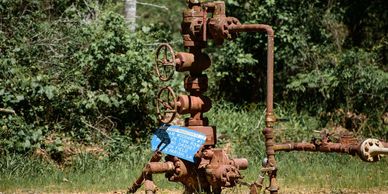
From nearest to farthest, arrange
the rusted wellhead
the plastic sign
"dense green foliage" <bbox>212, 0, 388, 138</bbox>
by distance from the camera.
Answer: the rusted wellhead, the plastic sign, "dense green foliage" <bbox>212, 0, 388, 138</bbox>

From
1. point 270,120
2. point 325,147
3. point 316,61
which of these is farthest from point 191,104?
point 316,61

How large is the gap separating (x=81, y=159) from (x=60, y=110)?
1096 millimetres

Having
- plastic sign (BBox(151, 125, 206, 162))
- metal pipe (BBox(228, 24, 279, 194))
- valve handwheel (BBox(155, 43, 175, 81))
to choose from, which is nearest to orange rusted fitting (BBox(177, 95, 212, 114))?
plastic sign (BBox(151, 125, 206, 162))

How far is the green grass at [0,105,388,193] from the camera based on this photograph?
25.1 feet

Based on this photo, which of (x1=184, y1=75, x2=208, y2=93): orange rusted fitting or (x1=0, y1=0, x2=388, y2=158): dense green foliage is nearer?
(x1=184, y1=75, x2=208, y2=93): orange rusted fitting

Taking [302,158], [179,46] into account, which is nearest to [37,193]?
[302,158]

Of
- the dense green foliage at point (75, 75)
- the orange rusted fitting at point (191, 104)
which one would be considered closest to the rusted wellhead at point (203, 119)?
the orange rusted fitting at point (191, 104)

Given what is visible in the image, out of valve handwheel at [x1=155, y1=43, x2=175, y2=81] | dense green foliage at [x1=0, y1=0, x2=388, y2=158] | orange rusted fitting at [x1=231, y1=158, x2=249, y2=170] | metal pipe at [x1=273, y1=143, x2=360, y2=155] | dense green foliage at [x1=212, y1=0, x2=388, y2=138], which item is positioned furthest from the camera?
dense green foliage at [x1=212, y1=0, x2=388, y2=138]

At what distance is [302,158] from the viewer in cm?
966

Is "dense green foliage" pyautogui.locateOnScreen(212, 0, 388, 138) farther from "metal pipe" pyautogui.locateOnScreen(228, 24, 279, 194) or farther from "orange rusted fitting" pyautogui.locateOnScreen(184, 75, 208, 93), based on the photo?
"metal pipe" pyautogui.locateOnScreen(228, 24, 279, 194)

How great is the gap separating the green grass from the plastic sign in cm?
172

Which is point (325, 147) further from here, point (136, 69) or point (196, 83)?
point (136, 69)

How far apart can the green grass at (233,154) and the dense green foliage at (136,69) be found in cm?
30

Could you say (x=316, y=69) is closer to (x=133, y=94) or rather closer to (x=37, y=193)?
(x=133, y=94)
